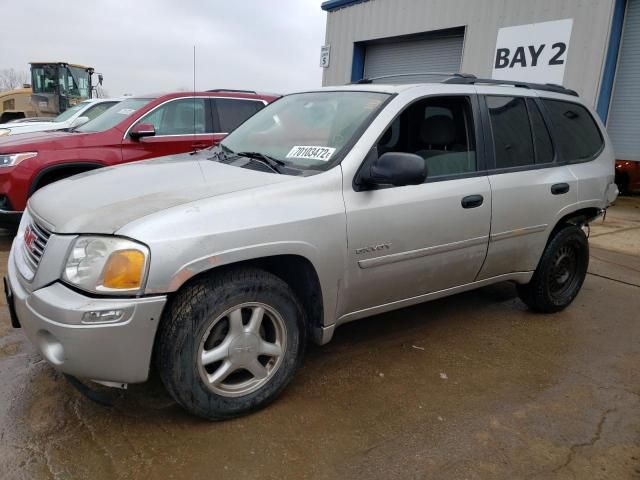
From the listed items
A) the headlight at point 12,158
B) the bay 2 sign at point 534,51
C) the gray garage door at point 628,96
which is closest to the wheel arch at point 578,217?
the headlight at point 12,158

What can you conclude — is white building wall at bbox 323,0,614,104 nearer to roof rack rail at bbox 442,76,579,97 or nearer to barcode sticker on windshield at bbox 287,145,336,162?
roof rack rail at bbox 442,76,579,97

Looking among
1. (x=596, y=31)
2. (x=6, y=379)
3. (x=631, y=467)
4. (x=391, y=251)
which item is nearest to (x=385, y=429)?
(x=391, y=251)

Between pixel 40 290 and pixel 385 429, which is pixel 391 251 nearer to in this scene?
pixel 385 429

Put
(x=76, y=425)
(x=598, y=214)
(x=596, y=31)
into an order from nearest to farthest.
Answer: (x=76, y=425) → (x=598, y=214) → (x=596, y=31)

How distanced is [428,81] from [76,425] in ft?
9.60

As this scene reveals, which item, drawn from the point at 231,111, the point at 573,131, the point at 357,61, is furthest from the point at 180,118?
the point at 357,61

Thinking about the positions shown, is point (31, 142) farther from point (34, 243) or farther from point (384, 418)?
point (384, 418)

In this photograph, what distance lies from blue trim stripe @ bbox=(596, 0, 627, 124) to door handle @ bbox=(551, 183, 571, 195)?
6.69 metres

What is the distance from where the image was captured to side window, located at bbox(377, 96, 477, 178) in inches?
130

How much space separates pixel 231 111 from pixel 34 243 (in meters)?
4.59

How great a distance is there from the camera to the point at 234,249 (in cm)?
233

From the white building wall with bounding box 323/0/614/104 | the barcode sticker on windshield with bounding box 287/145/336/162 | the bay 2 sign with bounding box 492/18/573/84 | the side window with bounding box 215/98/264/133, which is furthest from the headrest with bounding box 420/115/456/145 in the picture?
the bay 2 sign with bounding box 492/18/573/84

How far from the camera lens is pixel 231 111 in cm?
677

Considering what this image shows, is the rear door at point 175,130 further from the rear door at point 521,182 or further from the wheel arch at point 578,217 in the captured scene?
the wheel arch at point 578,217
